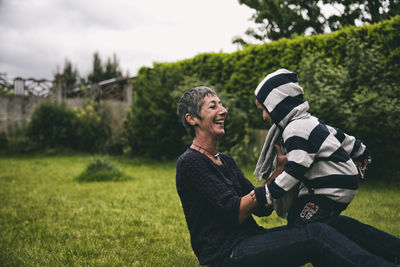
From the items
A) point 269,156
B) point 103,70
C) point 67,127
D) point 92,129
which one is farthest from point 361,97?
point 103,70

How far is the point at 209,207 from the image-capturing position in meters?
2.13

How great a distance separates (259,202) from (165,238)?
245 centimetres

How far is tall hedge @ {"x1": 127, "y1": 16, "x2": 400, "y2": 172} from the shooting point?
21.0 feet

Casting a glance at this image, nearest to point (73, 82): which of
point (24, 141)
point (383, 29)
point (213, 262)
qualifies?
point (24, 141)

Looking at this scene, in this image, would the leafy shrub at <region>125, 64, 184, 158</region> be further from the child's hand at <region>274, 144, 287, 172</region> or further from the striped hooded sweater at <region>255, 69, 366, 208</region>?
the striped hooded sweater at <region>255, 69, 366, 208</region>

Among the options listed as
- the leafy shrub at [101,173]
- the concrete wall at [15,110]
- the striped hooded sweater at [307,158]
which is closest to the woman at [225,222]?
the striped hooded sweater at [307,158]

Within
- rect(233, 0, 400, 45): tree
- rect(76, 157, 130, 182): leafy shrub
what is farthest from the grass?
rect(233, 0, 400, 45): tree

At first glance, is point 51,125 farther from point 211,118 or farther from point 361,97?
point 211,118

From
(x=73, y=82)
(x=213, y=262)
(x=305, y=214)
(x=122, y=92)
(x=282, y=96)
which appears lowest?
(x=213, y=262)

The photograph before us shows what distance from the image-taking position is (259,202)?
6.02 feet

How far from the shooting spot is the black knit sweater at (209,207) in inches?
77.6

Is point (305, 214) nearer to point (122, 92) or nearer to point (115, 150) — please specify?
point (115, 150)

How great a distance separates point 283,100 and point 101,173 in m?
6.89

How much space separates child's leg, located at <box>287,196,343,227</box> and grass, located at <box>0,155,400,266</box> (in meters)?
1.67
